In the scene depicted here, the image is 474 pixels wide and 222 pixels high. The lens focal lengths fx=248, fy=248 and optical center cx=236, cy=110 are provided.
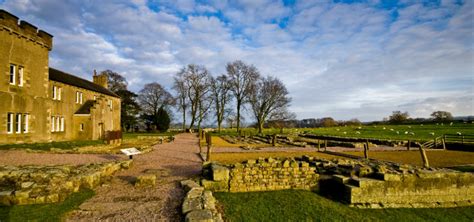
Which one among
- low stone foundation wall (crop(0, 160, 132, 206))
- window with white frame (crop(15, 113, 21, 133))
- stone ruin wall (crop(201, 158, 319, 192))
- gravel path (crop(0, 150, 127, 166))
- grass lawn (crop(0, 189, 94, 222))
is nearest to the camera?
grass lawn (crop(0, 189, 94, 222))

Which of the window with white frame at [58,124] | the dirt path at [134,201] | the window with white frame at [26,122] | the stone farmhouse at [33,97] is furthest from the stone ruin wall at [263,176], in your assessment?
the window with white frame at [58,124]

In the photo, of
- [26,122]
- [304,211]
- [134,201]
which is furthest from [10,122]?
[304,211]

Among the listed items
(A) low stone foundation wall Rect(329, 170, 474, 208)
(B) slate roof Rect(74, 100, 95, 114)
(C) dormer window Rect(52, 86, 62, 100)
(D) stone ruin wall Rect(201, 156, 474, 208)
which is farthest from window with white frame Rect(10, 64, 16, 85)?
(A) low stone foundation wall Rect(329, 170, 474, 208)

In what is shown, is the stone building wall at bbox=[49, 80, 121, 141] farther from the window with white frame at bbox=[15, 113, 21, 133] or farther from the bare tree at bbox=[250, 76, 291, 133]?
the bare tree at bbox=[250, 76, 291, 133]

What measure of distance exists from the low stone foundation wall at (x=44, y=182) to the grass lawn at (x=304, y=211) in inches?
188

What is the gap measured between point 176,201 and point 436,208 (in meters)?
10.5

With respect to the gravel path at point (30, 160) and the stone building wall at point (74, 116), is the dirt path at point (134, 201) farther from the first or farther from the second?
the stone building wall at point (74, 116)

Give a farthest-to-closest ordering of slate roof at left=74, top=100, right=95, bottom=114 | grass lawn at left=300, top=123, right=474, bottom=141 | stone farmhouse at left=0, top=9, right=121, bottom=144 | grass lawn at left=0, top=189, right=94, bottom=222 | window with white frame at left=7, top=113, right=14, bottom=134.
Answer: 1. grass lawn at left=300, top=123, right=474, bottom=141
2. slate roof at left=74, top=100, right=95, bottom=114
3. window with white frame at left=7, top=113, right=14, bottom=134
4. stone farmhouse at left=0, top=9, right=121, bottom=144
5. grass lawn at left=0, top=189, right=94, bottom=222

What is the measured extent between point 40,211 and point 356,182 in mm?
10290

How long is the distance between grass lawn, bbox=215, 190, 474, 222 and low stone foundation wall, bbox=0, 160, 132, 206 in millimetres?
4770

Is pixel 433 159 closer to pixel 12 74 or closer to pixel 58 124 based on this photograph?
pixel 12 74

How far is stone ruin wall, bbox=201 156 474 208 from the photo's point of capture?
376 inches

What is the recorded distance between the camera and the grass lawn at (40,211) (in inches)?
237

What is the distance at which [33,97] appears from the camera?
21078 millimetres
